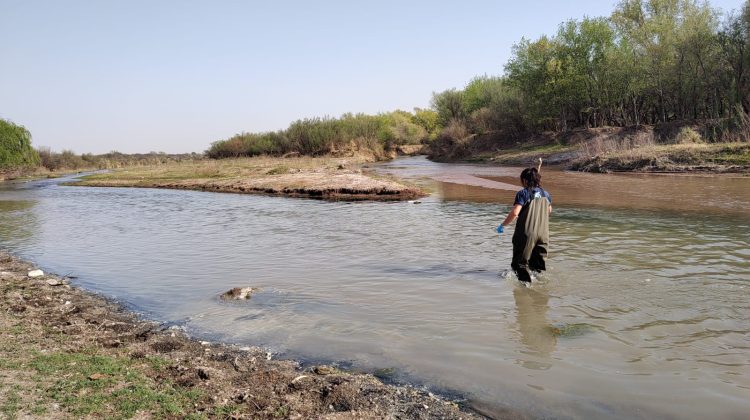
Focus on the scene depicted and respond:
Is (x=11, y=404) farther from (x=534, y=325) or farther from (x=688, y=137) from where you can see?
(x=688, y=137)

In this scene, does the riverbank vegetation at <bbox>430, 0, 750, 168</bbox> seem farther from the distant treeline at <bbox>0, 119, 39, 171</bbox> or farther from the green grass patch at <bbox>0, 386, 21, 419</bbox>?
the distant treeline at <bbox>0, 119, 39, 171</bbox>

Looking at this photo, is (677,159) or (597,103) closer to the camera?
(677,159)

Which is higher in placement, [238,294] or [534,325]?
[238,294]

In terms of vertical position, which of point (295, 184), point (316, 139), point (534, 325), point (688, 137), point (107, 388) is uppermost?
point (316, 139)

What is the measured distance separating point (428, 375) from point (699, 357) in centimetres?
295

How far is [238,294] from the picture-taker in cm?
859

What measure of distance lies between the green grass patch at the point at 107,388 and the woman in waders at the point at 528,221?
565 cm

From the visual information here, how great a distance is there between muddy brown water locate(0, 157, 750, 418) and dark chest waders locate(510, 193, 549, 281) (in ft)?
1.25

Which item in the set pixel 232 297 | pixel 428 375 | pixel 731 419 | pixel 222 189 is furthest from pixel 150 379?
Answer: pixel 222 189

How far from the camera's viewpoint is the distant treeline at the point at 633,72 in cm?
4103

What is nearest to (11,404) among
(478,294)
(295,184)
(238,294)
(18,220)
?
(238,294)

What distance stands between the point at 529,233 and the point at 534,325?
2.24 metres

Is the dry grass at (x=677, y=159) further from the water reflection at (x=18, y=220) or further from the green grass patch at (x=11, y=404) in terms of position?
the green grass patch at (x=11, y=404)

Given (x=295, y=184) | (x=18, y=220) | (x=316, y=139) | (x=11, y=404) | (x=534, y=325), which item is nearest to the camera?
(x=11, y=404)
